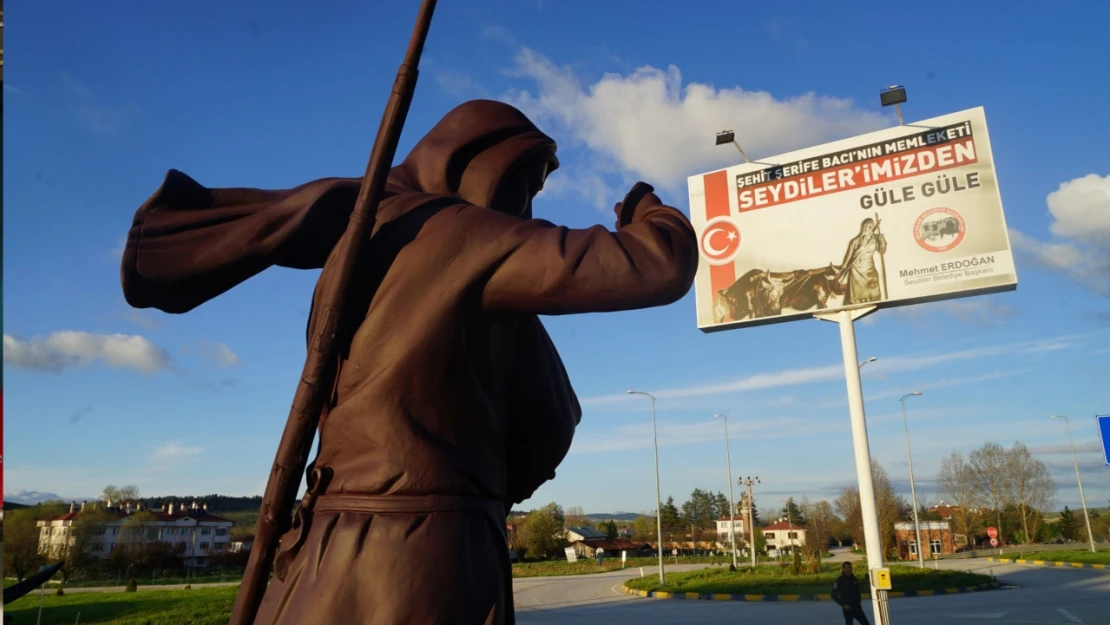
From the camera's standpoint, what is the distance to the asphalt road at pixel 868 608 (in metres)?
14.6

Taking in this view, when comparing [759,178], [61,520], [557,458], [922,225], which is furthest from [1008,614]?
[61,520]

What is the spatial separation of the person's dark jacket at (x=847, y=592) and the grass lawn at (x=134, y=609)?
1288cm

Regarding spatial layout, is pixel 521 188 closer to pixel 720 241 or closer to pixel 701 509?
pixel 720 241

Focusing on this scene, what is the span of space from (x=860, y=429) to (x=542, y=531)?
33279 millimetres

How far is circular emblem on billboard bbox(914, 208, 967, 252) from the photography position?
1655cm

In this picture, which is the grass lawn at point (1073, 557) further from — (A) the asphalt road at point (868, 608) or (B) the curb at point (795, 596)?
(B) the curb at point (795, 596)

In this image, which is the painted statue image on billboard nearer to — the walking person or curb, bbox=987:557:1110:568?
the walking person

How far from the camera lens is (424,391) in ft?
5.98

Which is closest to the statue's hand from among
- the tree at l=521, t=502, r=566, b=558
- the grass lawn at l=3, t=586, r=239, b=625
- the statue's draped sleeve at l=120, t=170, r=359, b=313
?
the statue's draped sleeve at l=120, t=170, r=359, b=313

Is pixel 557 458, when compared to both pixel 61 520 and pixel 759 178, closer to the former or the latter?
pixel 759 178

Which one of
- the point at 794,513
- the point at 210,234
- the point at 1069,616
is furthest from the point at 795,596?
the point at 794,513

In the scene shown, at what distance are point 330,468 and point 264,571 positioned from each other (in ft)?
1.10

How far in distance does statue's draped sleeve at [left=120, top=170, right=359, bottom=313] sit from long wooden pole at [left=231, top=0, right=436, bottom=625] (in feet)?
0.72

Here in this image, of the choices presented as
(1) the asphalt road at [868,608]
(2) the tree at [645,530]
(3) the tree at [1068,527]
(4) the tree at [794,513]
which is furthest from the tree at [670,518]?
(1) the asphalt road at [868,608]
